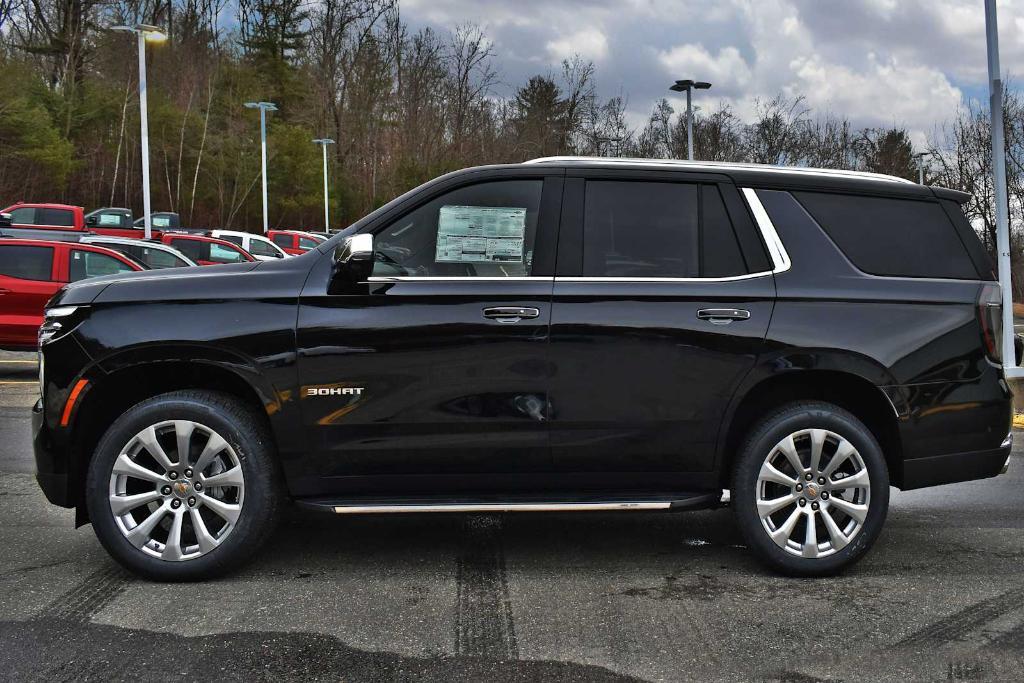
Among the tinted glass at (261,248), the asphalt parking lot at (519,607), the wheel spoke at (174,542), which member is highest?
the tinted glass at (261,248)

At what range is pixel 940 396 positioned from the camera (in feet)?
15.4

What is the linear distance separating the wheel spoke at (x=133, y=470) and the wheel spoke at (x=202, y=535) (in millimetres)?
210

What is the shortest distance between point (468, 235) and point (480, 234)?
0.18ft

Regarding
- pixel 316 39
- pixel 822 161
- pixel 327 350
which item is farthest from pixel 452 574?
pixel 316 39

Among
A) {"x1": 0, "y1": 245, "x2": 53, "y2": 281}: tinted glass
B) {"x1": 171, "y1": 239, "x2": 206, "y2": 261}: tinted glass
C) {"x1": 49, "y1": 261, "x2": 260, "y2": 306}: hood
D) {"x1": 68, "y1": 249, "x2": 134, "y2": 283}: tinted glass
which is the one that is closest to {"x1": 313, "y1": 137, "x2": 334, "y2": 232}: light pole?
{"x1": 171, "y1": 239, "x2": 206, "y2": 261}: tinted glass

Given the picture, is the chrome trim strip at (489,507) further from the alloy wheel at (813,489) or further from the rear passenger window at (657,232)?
the rear passenger window at (657,232)

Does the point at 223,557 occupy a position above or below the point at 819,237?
below

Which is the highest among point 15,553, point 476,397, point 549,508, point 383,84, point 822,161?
point 383,84

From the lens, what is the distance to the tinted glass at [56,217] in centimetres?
2850

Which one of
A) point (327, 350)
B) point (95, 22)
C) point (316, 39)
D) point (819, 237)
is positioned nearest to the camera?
point (327, 350)

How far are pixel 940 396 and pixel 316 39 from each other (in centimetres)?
6266

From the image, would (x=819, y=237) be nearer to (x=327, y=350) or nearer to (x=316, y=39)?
(x=327, y=350)

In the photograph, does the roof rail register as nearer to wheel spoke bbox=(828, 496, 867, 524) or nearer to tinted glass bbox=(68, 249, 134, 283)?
wheel spoke bbox=(828, 496, 867, 524)

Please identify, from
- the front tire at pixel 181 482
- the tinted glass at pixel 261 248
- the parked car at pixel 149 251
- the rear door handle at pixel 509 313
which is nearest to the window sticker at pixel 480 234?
the rear door handle at pixel 509 313
